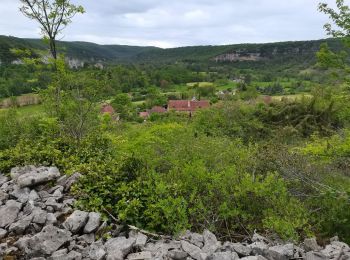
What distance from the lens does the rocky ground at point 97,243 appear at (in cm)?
454

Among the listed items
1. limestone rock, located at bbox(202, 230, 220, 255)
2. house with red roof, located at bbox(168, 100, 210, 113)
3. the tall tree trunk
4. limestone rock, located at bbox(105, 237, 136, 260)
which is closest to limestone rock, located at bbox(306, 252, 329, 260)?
limestone rock, located at bbox(202, 230, 220, 255)

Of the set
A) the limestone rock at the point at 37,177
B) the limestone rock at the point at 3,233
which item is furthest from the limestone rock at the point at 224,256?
the limestone rock at the point at 37,177

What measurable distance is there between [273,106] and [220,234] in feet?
91.1

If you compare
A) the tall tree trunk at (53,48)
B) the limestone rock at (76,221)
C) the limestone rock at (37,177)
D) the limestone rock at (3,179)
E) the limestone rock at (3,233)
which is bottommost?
the limestone rock at (3,233)

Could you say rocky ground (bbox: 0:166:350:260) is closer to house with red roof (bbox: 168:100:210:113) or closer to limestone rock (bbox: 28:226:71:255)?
limestone rock (bbox: 28:226:71:255)

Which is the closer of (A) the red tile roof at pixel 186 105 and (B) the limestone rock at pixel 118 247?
(B) the limestone rock at pixel 118 247

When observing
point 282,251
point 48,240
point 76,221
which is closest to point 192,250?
point 282,251

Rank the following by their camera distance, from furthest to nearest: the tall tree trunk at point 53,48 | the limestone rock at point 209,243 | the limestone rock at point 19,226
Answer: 1. the tall tree trunk at point 53,48
2. the limestone rock at point 19,226
3. the limestone rock at point 209,243

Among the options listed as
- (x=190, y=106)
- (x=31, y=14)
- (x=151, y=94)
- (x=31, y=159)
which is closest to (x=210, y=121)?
(x=31, y=14)

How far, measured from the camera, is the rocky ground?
454cm

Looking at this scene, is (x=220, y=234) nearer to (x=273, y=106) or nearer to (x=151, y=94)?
(x=273, y=106)

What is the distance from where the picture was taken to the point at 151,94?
243 ft

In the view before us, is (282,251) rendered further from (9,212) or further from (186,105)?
(186,105)

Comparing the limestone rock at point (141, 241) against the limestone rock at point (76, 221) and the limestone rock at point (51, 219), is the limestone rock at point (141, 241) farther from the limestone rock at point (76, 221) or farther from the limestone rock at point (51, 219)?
the limestone rock at point (51, 219)
